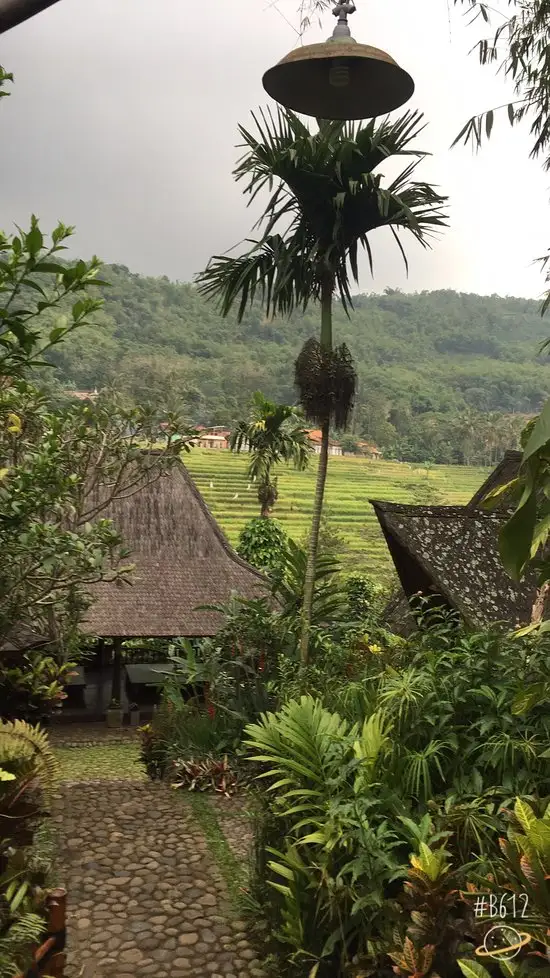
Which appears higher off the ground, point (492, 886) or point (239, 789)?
point (492, 886)

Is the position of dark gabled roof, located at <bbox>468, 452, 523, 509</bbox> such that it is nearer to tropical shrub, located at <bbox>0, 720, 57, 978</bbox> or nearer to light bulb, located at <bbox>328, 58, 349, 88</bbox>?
tropical shrub, located at <bbox>0, 720, 57, 978</bbox>

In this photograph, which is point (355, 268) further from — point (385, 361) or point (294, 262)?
point (385, 361)

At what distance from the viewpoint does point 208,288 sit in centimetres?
654

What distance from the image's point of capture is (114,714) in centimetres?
1070

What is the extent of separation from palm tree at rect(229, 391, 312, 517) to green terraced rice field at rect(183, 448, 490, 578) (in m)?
13.5

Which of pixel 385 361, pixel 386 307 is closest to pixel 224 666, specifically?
pixel 385 361

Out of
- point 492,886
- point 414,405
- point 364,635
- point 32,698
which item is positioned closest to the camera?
point 492,886

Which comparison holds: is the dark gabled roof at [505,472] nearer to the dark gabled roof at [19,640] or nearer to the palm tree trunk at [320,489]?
the palm tree trunk at [320,489]

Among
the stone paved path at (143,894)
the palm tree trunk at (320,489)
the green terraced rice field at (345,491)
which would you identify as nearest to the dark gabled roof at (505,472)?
the palm tree trunk at (320,489)

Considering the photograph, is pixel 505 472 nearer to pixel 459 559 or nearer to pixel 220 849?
pixel 459 559

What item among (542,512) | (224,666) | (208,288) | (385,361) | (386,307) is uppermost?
(386,307)

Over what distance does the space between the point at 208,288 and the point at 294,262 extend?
770 mm

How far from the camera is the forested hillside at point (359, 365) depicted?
1710 inches

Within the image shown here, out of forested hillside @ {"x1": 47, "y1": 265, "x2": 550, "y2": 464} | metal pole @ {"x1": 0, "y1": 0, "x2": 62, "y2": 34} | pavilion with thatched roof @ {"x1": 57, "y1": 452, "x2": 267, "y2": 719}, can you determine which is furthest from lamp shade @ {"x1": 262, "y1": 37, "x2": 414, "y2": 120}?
forested hillside @ {"x1": 47, "y1": 265, "x2": 550, "y2": 464}
